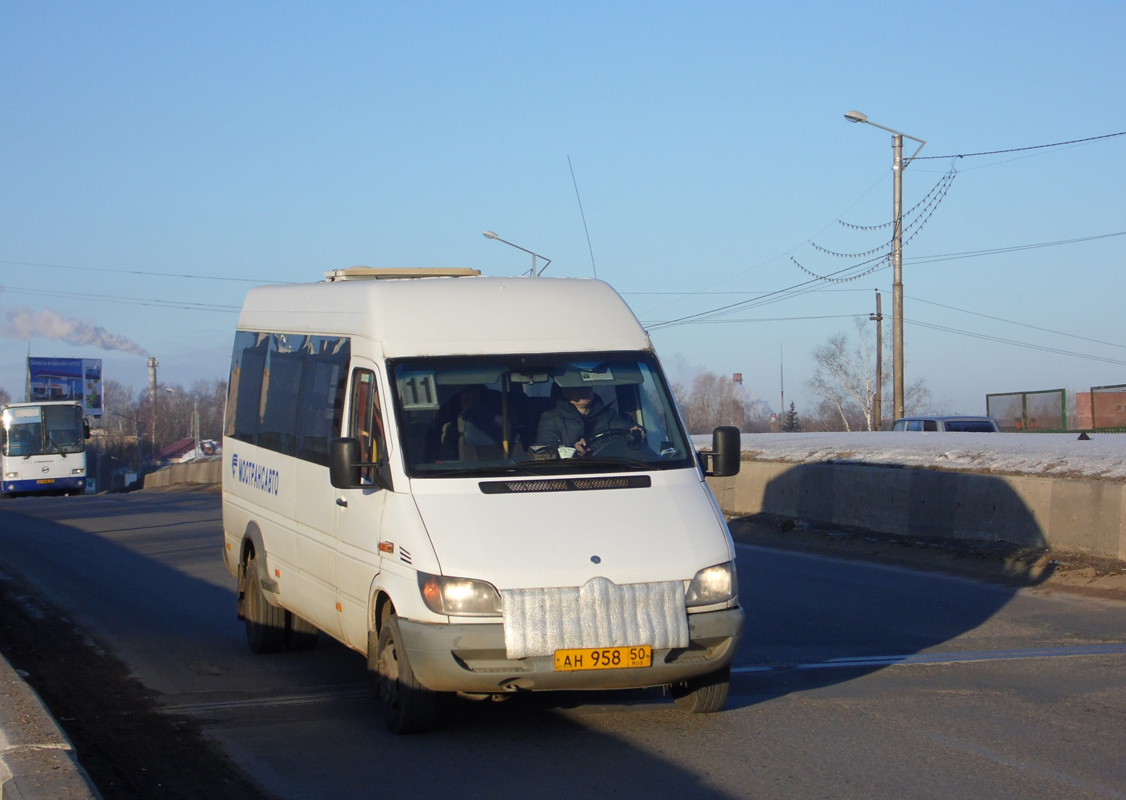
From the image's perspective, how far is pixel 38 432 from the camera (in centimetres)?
4938

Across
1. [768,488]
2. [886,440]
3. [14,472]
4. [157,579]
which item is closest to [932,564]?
[768,488]

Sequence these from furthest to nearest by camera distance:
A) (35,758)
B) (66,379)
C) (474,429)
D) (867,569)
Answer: (66,379)
(867,569)
(474,429)
(35,758)

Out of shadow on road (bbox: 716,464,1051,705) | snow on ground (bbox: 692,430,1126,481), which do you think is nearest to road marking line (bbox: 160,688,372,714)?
shadow on road (bbox: 716,464,1051,705)

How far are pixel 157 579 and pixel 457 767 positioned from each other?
368 inches

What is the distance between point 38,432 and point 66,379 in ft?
156

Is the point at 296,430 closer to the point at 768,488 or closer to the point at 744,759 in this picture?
the point at 744,759

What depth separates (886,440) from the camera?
73.0 feet

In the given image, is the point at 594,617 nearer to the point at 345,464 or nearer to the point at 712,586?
the point at 712,586

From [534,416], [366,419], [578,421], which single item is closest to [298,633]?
[366,419]

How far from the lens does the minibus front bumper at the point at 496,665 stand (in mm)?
6137

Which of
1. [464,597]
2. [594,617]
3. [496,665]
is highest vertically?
[464,597]

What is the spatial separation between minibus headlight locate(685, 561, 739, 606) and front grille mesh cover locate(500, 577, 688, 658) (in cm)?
10

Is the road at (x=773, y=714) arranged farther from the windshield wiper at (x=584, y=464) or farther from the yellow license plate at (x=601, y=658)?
the windshield wiper at (x=584, y=464)

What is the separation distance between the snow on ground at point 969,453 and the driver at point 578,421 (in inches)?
339
